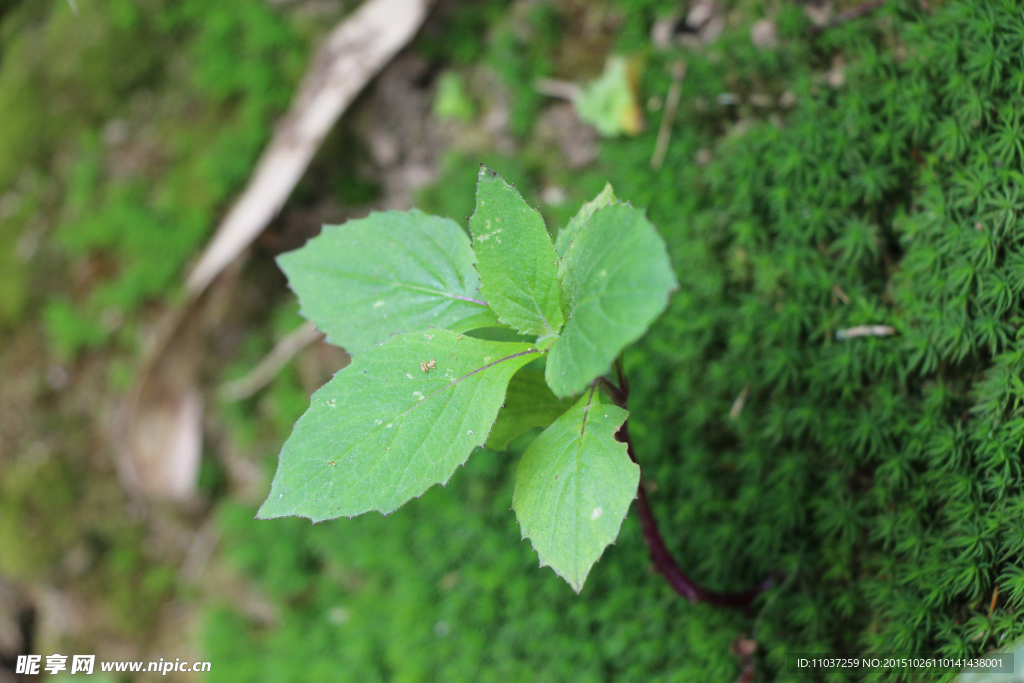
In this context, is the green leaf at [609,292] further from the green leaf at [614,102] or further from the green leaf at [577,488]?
the green leaf at [614,102]

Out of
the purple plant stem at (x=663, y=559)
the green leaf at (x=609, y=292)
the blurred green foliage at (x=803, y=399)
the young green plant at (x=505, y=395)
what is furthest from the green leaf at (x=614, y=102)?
the green leaf at (x=609, y=292)

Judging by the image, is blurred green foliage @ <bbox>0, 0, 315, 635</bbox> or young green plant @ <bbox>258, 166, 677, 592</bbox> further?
blurred green foliage @ <bbox>0, 0, 315, 635</bbox>

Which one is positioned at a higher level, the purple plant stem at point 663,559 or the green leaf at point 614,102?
the green leaf at point 614,102

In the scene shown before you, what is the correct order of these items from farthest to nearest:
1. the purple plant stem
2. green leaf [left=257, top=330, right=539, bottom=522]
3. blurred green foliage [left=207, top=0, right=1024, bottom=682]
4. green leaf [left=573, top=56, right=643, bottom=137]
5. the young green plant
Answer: green leaf [left=573, top=56, right=643, bottom=137]
blurred green foliage [left=207, top=0, right=1024, bottom=682]
the purple plant stem
green leaf [left=257, top=330, right=539, bottom=522]
the young green plant

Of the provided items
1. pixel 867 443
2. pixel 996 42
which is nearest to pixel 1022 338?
pixel 867 443

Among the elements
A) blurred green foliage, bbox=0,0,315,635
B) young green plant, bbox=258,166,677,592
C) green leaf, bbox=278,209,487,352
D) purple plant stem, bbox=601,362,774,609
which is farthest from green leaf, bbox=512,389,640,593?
blurred green foliage, bbox=0,0,315,635

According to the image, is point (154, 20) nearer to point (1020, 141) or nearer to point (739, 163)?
point (739, 163)

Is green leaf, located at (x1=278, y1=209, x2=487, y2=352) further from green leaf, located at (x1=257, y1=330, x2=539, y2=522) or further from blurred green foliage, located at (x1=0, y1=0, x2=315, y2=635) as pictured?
blurred green foliage, located at (x1=0, y1=0, x2=315, y2=635)

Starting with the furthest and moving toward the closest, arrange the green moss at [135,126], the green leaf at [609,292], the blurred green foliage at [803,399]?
the green moss at [135,126] < the blurred green foliage at [803,399] < the green leaf at [609,292]
